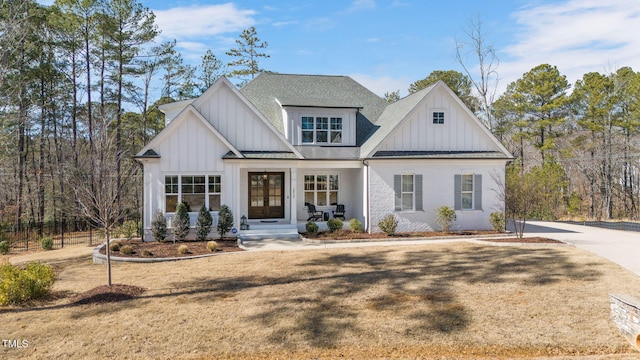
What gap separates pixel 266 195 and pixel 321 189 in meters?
2.72

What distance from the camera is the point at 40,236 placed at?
938 inches

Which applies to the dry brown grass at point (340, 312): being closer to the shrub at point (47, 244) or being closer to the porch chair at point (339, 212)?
the porch chair at point (339, 212)

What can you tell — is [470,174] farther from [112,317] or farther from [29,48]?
[29,48]

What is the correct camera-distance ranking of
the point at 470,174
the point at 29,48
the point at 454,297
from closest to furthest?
the point at 454,297 < the point at 470,174 < the point at 29,48

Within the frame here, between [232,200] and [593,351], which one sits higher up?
[232,200]

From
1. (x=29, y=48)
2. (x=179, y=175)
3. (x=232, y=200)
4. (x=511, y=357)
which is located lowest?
(x=511, y=357)

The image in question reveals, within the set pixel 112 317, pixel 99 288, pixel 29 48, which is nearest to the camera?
pixel 112 317

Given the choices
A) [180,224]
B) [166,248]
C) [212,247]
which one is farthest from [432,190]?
Result: [166,248]

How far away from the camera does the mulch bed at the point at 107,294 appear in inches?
348

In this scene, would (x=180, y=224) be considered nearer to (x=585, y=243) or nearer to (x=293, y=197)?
(x=293, y=197)

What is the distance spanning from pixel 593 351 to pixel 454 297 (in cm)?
277

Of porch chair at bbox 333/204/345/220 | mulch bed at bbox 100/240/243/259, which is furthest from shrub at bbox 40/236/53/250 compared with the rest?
porch chair at bbox 333/204/345/220

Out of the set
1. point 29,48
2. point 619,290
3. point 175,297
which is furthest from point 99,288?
point 29,48

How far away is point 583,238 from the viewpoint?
16453mm
